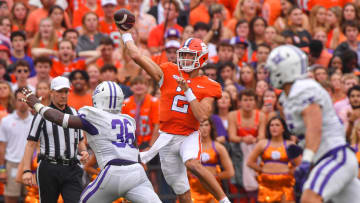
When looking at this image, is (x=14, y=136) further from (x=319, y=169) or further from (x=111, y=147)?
(x=319, y=169)

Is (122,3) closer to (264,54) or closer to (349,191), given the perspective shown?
(264,54)

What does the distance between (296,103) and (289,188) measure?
505 centimetres

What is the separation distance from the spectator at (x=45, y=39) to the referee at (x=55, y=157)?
14.3 ft

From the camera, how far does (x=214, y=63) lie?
1384cm

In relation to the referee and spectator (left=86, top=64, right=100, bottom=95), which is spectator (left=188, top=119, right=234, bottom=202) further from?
the referee

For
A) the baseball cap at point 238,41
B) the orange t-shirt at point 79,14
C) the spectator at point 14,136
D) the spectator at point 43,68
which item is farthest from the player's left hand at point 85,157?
the orange t-shirt at point 79,14

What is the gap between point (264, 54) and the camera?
46.5ft

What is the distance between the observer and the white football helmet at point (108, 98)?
827cm

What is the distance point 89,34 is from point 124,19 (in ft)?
17.6

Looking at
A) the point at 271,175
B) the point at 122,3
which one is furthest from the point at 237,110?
the point at 122,3

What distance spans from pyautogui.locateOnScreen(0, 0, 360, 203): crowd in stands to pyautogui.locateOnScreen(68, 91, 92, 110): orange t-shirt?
16mm

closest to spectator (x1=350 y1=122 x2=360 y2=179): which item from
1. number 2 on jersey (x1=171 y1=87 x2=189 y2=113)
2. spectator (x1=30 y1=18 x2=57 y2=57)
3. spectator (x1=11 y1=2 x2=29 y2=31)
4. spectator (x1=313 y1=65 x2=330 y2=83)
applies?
spectator (x1=313 y1=65 x2=330 y2=83)

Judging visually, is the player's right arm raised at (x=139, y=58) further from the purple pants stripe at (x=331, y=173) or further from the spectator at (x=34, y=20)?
the spectator at (x=34, y=20)

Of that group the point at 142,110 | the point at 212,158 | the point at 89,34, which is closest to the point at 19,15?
the point at 89,34
